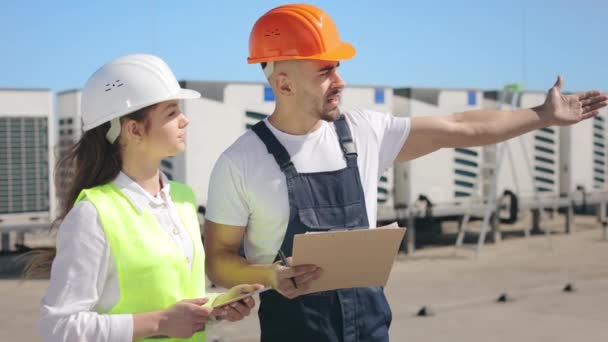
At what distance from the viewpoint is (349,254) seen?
255 centimetres

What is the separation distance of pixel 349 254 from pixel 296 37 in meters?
0.79

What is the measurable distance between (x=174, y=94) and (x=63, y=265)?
1.92 feet

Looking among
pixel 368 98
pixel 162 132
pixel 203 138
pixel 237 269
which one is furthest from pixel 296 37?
pixel 368 98

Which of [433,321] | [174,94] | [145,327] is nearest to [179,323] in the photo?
[145,327]

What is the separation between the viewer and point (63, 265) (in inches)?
84.7

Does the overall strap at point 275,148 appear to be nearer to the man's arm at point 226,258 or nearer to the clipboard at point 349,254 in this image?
the man's arm at point 226,258

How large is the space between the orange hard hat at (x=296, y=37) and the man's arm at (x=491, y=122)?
45cm

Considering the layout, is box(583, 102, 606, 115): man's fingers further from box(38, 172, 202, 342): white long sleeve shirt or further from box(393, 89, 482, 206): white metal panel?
box(393, 89, 482, 206): white metal panel

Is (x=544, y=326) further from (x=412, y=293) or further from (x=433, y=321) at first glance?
(x=412, y=293)

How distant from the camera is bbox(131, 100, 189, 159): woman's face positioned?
2.38m

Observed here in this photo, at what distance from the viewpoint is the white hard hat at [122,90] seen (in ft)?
7.76

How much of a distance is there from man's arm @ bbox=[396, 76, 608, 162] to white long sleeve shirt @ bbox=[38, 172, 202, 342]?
52.0 inches

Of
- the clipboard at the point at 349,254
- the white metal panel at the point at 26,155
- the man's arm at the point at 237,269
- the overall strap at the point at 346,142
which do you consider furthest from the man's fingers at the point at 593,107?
the white metal panel at the point at 26,155

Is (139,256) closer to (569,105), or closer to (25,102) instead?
(569,105)
